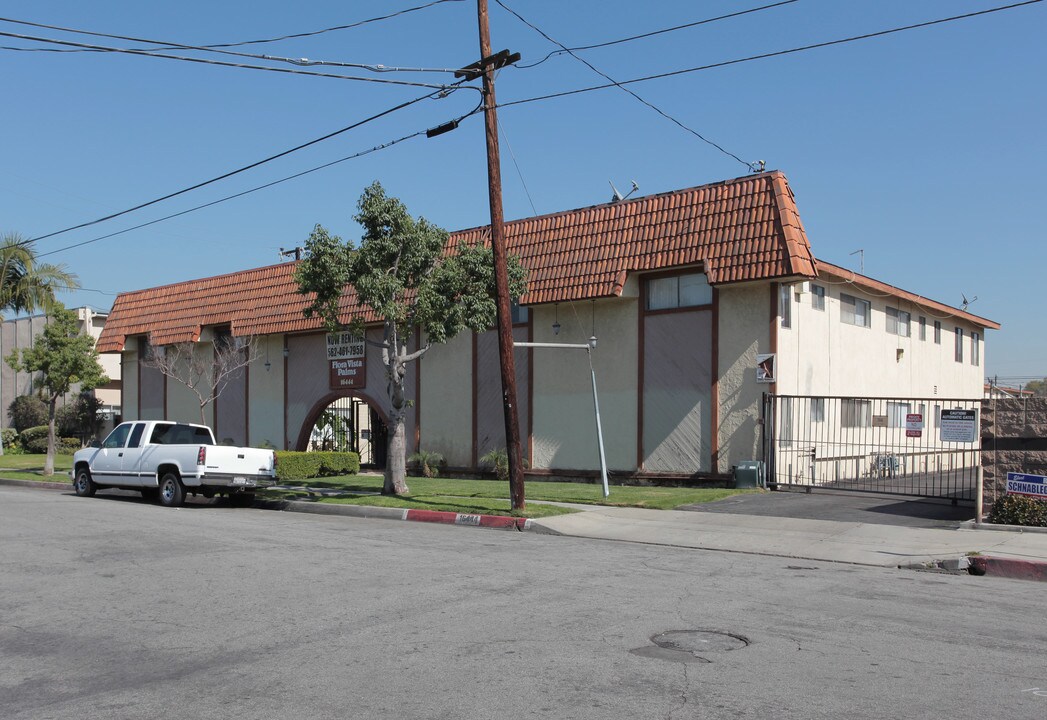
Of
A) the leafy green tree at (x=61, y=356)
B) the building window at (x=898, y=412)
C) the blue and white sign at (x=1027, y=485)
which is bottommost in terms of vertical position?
the blue and white sign at (x=1027, y=485)

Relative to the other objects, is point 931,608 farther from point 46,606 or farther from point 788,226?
point 788,226

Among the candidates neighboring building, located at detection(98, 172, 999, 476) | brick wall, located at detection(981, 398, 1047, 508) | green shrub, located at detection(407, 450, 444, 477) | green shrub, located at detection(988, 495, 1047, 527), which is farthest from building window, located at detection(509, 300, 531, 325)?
green shrub, located at detection(988, 495, 1047, 527)

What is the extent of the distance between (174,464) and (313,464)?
6822 mm

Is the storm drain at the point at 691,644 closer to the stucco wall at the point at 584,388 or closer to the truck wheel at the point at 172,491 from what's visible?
the truck wheel at the point at 172,491

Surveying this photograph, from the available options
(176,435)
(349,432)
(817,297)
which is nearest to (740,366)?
(817,297)

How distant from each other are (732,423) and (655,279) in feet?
13.9

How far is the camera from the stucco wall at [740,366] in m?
21.7

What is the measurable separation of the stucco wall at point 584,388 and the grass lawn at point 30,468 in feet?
46.8

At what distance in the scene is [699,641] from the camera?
7.45 m

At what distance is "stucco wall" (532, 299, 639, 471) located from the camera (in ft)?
79.0

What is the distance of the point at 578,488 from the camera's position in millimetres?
22141

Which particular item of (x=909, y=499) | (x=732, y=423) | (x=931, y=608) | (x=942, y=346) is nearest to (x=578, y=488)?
(x=732, y=423)

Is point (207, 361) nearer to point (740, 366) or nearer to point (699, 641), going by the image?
point (740, 366)

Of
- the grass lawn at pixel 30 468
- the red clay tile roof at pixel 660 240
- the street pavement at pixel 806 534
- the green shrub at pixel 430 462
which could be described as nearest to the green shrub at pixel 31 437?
the grass lawn at pixel 30 468
